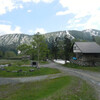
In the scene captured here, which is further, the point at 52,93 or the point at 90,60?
the point at 90,60

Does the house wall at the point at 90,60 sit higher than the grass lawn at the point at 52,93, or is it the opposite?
the house wall at the point at 90,60

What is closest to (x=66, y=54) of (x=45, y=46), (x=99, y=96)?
(x=45, y=46)

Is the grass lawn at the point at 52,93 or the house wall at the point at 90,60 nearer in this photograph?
the grass lawn at the point at 52,93

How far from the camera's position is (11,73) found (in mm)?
25438

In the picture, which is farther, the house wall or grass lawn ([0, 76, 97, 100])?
the house wall

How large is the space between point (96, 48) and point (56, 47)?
36060 mm

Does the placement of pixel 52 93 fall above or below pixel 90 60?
below

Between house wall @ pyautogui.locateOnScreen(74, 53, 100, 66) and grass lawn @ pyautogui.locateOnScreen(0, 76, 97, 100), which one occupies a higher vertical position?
house wall @ pyautogui.locateOnScreen(74, 53, 100, 66)

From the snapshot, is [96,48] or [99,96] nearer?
[99,96]

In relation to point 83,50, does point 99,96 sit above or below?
below

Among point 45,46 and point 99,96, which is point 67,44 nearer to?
point 45,46

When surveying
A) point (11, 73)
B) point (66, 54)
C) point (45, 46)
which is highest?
point (45, 46)

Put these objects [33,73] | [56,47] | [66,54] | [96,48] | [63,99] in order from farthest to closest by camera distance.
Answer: [56,47] < [66,54] < [96,48] < [33,73] < [63,99]

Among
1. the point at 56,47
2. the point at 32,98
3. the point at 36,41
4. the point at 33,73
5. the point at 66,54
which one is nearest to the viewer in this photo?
the point at 32,98
